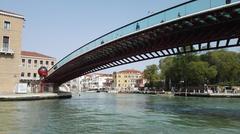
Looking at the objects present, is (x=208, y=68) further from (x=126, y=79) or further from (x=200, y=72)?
(x=126, y=79)

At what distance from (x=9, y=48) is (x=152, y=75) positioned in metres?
81.7

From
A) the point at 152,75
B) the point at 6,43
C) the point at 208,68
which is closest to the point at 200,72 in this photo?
the point at 208,68

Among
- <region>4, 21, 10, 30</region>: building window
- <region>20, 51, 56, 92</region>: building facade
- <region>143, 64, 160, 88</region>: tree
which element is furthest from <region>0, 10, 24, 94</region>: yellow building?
<region>143, 64, 160, 88</region>: tree

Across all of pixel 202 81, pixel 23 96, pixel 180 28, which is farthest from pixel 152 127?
pixel 202 81

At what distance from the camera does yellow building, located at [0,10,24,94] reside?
4916 cm

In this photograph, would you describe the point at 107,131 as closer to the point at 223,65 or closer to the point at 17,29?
the point at 17,29

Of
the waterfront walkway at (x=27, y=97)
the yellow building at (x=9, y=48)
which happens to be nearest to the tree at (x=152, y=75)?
the waterfront walkway at (x=27, y=97)

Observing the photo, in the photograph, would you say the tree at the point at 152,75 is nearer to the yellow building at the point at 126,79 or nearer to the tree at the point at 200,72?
the tree at the point at 200,72

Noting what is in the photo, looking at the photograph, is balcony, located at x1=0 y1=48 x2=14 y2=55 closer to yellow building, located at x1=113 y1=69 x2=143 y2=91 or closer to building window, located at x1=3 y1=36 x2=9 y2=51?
building window, located at x1=3 y1=36 x2=9 y2=51

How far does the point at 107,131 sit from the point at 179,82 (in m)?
91.0

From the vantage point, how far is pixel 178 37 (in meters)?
29.8

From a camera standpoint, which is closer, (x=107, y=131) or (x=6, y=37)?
(x=107, y=131)

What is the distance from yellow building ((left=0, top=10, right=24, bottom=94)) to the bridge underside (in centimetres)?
1004

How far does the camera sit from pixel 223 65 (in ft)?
315
